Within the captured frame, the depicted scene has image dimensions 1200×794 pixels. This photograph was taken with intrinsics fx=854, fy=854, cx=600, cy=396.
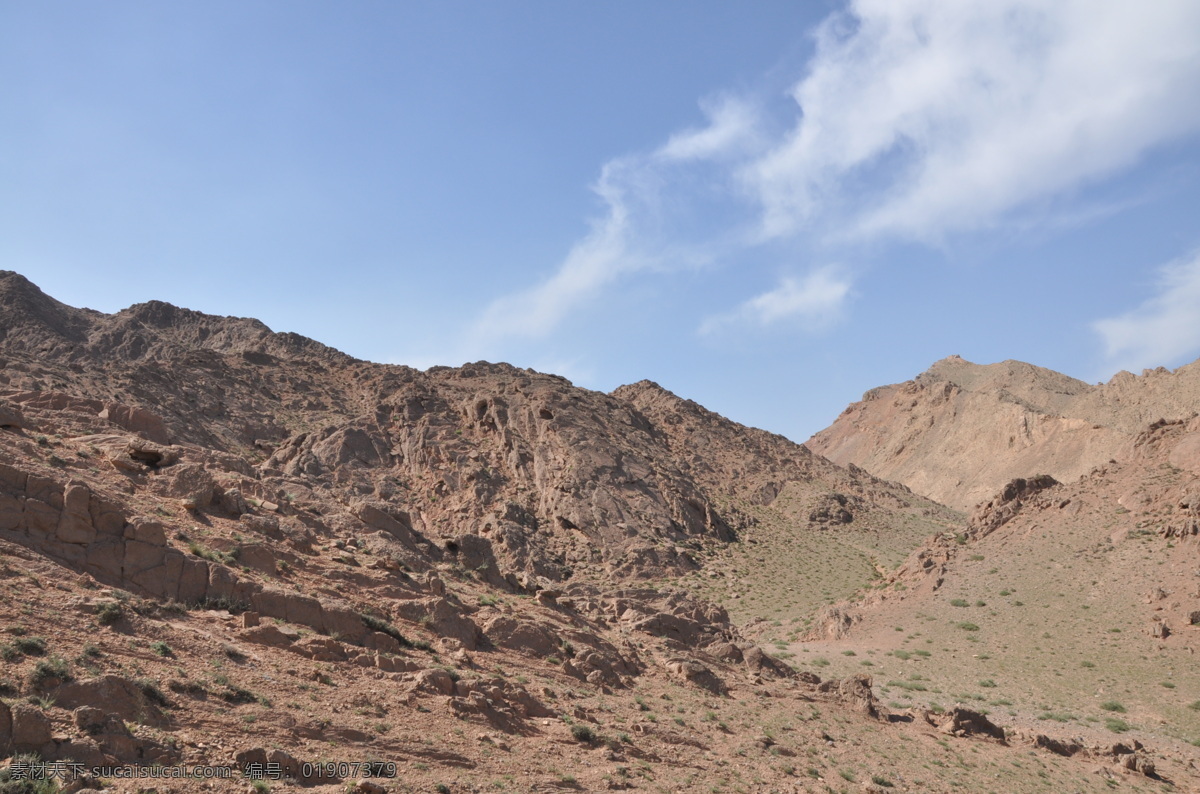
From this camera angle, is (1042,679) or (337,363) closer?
(1042,679)

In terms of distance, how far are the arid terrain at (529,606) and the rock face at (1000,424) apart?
101ft

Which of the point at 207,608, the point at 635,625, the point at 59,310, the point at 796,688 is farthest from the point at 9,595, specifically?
the point at 59,310

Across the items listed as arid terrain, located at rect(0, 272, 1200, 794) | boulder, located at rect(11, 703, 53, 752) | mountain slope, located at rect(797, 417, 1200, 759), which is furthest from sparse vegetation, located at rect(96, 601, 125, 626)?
mountain slope, located at rect(797, 417, 1200, 759)

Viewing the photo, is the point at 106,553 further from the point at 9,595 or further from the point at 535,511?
the point at 535,511

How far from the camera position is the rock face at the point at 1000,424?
8531 centimetres

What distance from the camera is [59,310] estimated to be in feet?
284

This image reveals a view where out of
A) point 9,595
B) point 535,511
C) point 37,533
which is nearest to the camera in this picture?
point 9,595

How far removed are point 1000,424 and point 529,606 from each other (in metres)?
88.2

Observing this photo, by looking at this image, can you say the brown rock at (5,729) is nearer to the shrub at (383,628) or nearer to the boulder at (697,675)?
the shrub at (383,628)

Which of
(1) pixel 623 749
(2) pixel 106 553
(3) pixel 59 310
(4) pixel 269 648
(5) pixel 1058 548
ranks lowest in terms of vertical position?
(1) pixel 623 749

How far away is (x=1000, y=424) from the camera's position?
97.1m

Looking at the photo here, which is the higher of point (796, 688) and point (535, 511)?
point (535, 511)

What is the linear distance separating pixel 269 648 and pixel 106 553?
322 cm

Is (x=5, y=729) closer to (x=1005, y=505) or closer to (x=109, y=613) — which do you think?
(x=109, y=613)
